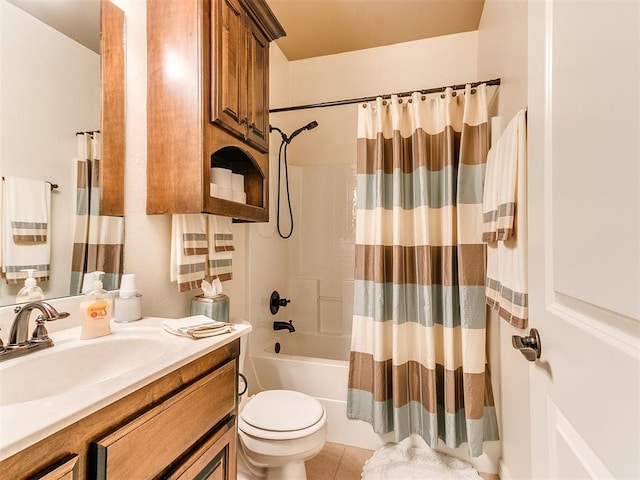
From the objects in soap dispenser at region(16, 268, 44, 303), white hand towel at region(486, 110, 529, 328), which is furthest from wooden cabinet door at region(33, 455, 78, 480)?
white hand towel at region(486, 110, 529, 328)

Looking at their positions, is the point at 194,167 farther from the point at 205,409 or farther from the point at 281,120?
the point at 281,120

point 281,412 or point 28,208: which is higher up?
point 28,208

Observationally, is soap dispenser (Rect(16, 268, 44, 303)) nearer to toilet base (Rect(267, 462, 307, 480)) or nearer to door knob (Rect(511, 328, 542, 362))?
toilet base (Rect(267, 462, 307, 480))

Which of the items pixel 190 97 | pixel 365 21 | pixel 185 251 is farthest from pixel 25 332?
pixel 365 21

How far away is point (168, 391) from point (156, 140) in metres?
0.91

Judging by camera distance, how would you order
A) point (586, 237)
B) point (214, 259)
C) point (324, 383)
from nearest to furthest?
point (586, 237)
point (214, 259)
point (324, 383)

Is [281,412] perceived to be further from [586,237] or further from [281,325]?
[586,237]

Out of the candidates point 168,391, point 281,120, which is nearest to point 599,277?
point 168,391

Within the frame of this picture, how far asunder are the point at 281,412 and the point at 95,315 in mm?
856

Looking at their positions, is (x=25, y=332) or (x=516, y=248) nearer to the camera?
(x=25, y=332)

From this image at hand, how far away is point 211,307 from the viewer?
1.36 meters

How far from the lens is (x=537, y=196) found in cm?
71

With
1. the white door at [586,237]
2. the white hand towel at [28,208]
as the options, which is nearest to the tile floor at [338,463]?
the white door at [586,237]

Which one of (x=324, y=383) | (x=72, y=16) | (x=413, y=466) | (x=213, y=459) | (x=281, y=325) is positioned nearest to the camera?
(x=213, y=459)
